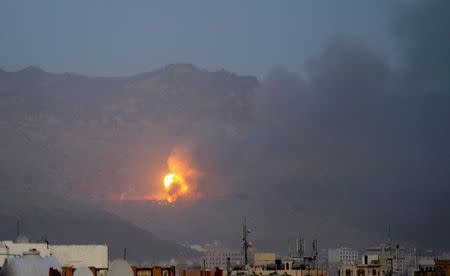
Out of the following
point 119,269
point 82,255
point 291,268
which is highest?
point 291,268

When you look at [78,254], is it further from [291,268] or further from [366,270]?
[366,270]

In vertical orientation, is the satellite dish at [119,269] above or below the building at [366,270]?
below

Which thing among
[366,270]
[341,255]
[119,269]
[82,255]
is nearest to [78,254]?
[82,255]

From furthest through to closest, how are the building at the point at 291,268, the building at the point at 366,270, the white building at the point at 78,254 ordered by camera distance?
1. the building at the point at 366,270
2. the building at the point at 291,268
3. the white building at the point at 78,254

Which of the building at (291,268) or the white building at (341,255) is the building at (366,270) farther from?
the white building at (341,255)

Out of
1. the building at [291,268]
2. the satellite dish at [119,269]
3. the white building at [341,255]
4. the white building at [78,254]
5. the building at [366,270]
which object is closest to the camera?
the satellite dish at [119,269]

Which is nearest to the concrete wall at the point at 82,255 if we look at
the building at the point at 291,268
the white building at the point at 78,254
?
the white building at the point at 78,254

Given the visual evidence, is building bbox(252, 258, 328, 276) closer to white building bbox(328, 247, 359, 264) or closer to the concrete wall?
the concrete wall

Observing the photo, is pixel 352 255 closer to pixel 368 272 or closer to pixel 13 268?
pixel 368 272

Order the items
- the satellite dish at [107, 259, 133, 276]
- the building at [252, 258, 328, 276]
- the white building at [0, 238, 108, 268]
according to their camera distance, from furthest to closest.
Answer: the building at [252, 258, 328, 276] → the white building at [0, 238, 108, 268] → the satellite dish at [107, 259, 133, 276]

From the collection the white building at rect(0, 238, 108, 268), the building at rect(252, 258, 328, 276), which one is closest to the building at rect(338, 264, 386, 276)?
the building at rect(252, 258, 328, 276)

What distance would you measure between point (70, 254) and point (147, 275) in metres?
5.55

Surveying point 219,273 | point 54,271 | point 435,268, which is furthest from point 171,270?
point 435,268

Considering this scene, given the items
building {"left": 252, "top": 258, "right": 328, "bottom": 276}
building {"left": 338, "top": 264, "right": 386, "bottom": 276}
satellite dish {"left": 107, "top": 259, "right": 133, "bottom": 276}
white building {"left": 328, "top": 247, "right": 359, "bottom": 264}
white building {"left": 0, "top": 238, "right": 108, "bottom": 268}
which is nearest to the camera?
satellite dish {"left": 107, "top": 259, "right": 133, "bottom": 276}
